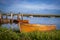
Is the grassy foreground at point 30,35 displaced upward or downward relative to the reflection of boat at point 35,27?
downward

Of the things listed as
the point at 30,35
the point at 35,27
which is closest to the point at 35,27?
the point at 35,27

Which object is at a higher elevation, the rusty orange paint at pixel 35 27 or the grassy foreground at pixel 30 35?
the rusty orange paint at pixel 35 27

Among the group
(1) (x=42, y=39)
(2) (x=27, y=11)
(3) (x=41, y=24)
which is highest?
(2) (x=27, y=11)

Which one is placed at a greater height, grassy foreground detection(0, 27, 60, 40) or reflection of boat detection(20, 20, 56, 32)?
reflection of boat detection(20, 20, 56, 32)

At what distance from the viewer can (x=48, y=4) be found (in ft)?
10.6

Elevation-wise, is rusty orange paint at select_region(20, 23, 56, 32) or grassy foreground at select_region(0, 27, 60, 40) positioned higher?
rusty orange paint at select_region(20, 23, 56, 32)

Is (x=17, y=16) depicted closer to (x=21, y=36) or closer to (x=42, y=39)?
(x=21, y=36)

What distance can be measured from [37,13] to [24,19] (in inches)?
9.9

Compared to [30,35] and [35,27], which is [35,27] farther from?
[30,35]

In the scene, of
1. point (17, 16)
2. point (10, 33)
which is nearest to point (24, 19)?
point (17, 16)

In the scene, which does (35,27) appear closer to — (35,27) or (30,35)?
(35,27)

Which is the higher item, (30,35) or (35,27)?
(35,27)

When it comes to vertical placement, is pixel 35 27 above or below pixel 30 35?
above

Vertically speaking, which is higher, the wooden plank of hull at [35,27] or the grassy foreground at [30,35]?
the wooden plank of hull at [35,27]
